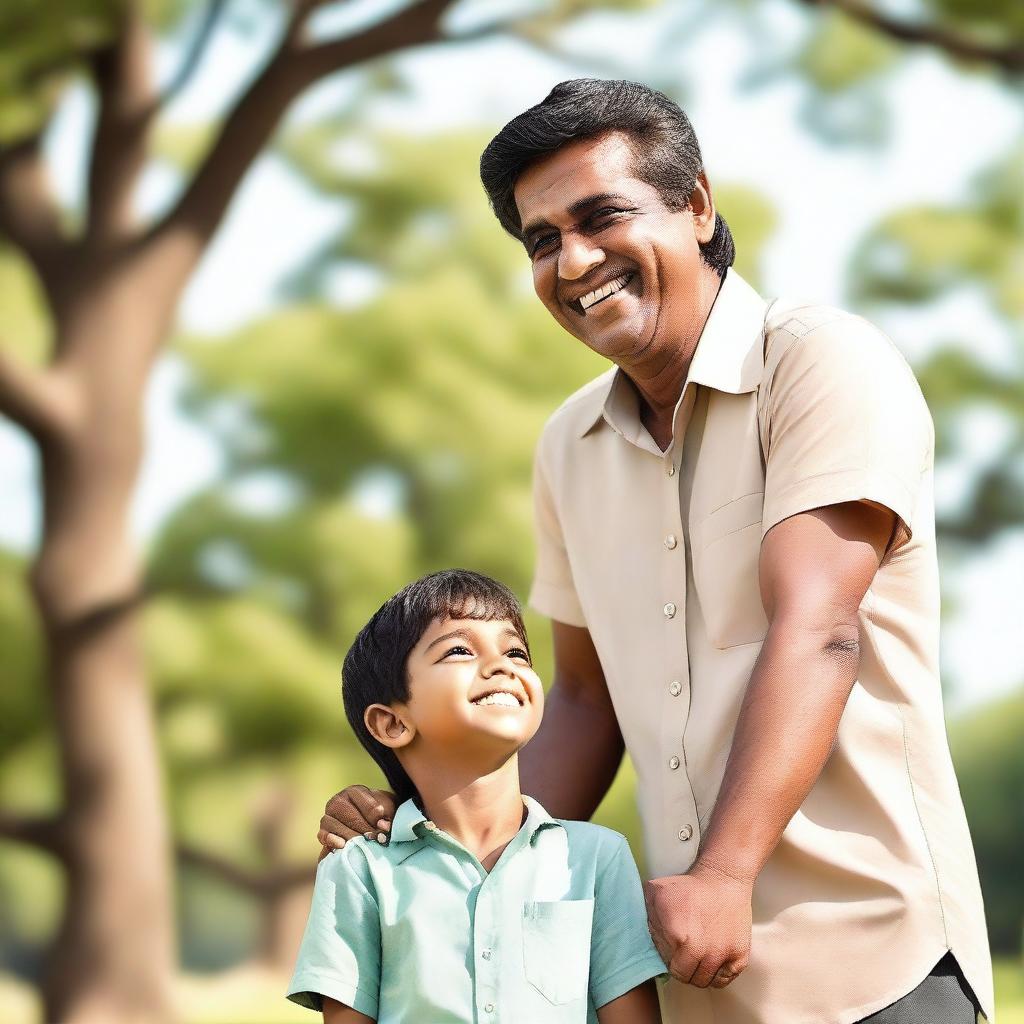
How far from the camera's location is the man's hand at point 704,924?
1122mm

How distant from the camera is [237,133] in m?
5.67

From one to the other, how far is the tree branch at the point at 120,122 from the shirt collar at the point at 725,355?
4.47 m

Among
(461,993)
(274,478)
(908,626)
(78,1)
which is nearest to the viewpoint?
(461,993)

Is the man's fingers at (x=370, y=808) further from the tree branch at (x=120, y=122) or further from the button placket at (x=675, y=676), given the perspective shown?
the tree branch at (x=120, y=122)

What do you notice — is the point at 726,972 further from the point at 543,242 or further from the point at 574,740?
the point at 543,242

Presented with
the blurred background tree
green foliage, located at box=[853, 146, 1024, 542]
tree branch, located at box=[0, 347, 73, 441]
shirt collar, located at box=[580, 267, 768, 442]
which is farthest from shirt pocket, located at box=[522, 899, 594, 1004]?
green foliage, located at box=[853, 146, 1024, 542]

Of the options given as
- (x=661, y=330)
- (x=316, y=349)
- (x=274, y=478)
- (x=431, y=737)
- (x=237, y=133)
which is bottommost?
(x=431, y=737)

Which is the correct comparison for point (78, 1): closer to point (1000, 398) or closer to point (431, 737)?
point (1000, 398)

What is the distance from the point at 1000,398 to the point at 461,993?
16.1ft

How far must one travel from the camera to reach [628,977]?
1.24 meters

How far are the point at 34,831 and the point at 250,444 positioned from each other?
1.50m

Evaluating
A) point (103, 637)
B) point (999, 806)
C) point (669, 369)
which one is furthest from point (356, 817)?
point (999, 806)

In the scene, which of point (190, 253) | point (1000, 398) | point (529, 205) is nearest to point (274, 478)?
point (190, 253)

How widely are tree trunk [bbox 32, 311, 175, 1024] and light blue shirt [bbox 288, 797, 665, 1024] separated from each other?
4.16m
